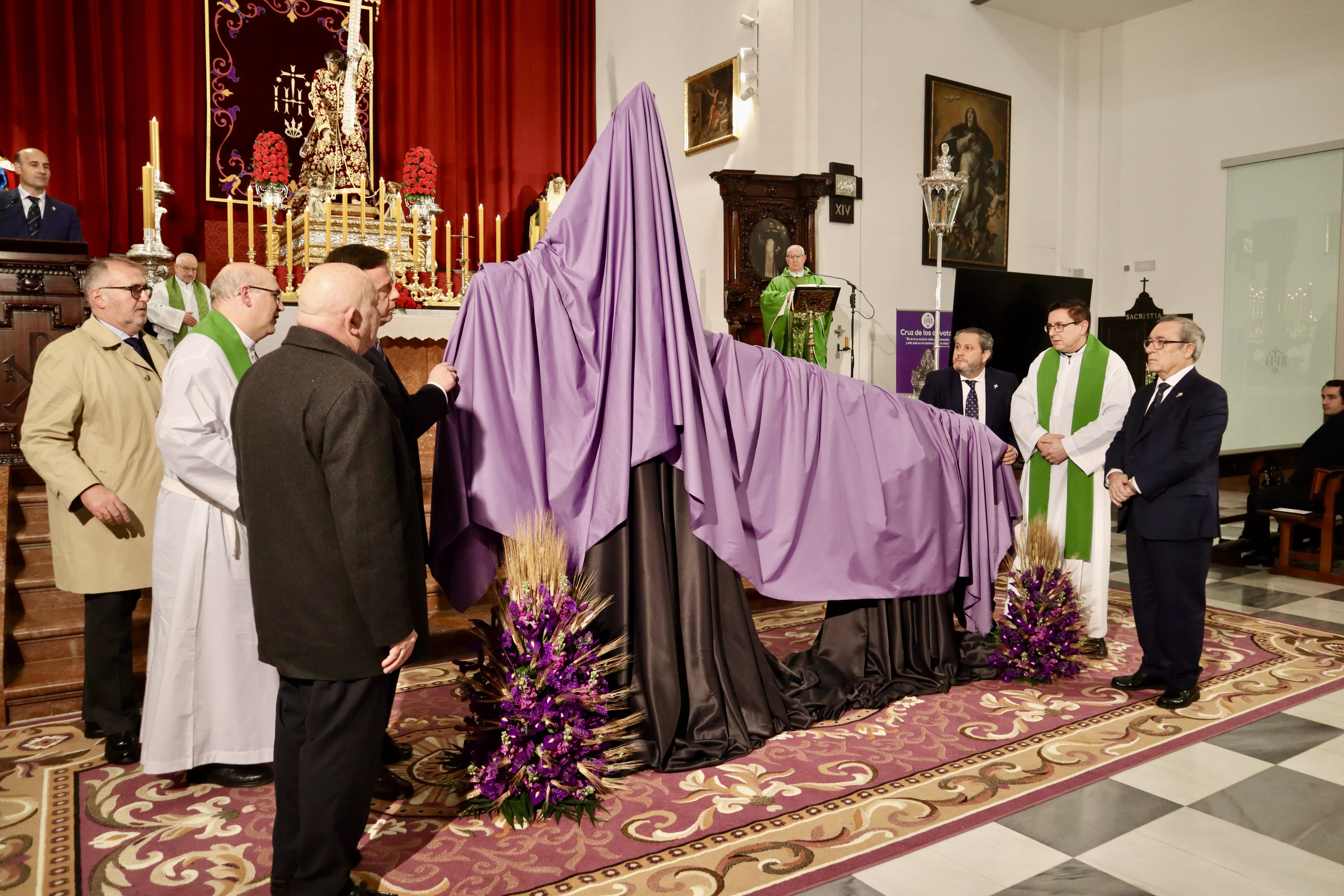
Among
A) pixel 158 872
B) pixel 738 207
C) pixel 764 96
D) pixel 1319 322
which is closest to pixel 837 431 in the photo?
pixel 158 872

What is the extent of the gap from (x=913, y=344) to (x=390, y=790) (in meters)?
8.17

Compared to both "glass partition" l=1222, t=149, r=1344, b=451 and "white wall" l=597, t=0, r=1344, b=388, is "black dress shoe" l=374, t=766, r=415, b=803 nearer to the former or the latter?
"white wall" l=597, t=0, r=1344, b=388

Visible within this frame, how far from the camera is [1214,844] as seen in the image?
2727 mm

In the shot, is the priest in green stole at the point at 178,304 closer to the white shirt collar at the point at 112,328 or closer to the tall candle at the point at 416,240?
the tall candle at the point at 416,240

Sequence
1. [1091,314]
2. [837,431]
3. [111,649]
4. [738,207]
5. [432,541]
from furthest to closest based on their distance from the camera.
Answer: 1. [1091,314]
2. [738,207]
3. [837,431]
4. [111,649]
5. [432,541]

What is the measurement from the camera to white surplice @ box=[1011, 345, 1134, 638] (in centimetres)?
457

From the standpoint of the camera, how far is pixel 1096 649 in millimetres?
4594

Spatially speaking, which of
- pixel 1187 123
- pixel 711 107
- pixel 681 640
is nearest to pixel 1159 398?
pixel 681 640

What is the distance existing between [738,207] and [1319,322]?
6.08 metres

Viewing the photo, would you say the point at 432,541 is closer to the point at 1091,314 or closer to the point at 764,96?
the point at 764,96

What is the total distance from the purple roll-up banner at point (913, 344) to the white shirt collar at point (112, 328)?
7751 mm

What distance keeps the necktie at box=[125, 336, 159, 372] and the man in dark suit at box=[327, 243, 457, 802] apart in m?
1.07

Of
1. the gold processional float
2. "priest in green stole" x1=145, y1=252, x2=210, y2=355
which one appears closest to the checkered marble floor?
the gold processional float

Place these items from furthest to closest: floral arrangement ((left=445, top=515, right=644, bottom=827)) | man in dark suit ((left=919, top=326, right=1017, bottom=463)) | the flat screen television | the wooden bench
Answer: the flat screen television, the wooden bench, man in dark suit ((left=919, top=326, right=1017, bottom=463)), floral arrangement ((left=445, top=515, right=644, bottom=827))
